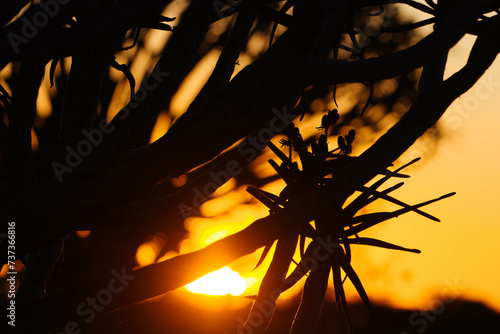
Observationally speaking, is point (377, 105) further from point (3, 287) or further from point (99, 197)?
point (99, 197)

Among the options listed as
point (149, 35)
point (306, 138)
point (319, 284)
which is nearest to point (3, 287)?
point (149, 35)

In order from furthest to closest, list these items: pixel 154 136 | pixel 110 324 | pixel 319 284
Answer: pixel 154 136 < pixel 110 324 < pixel 319 284

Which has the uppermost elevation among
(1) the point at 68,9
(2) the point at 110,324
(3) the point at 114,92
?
(3) the point at 114,92

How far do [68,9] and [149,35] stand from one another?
6.88m

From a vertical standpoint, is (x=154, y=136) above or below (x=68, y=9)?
above

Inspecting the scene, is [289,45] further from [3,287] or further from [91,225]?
[3,287]

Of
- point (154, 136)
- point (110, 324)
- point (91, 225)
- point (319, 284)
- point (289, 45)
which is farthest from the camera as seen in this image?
point (154, 136)

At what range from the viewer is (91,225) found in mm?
2686

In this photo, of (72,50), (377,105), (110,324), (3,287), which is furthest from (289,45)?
(3,287)

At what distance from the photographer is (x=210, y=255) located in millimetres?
2305

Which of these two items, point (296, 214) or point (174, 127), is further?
point (174, 127)

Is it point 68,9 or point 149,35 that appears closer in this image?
point 68,9

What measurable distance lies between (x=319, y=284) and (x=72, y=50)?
1743 millimetres

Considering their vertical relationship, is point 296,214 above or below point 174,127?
below
